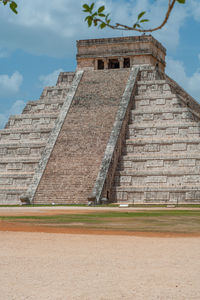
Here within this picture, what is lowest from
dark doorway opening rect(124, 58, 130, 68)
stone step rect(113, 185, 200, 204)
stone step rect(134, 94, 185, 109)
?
stone step rect(113, 185, 200, 204)

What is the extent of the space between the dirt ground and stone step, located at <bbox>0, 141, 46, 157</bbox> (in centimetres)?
1886

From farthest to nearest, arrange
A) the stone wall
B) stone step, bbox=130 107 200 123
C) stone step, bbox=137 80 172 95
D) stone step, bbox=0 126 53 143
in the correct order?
stone step, bbox=137 80 172 95 < stone step, bbox=0 126 53 143 < stone step, bbox=130 107 200 123 < the stone wall

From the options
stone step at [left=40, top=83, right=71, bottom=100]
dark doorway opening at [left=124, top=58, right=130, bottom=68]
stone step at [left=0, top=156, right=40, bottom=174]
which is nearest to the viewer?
stone step at [left=0, top=156, right=40, bottom=174]

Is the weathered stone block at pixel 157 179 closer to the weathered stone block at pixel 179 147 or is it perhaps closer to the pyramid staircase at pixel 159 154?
the pyramid staircase at pixel 159 154

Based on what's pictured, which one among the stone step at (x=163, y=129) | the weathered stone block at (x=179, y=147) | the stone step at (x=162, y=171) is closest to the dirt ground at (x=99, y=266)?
the stone step at (x=162, y=171)

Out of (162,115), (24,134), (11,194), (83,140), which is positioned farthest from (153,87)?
(11,194)

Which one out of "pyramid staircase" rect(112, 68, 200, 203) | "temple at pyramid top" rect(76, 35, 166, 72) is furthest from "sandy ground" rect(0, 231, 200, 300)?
"temple at pyramid top" rect(76, 35, 166, 72)

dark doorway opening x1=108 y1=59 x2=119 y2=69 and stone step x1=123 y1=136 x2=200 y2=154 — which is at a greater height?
dark doorway opening x1=108 y1=59 x2=119 y2=69

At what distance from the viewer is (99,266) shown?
7043 millimetres

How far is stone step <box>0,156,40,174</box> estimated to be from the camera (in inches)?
1136

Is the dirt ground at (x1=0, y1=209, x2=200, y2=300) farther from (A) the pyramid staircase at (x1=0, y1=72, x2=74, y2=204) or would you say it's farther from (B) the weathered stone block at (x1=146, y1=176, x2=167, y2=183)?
(A) the pyramid staircase at (x1=0, y1=72, x2=74, y2=204)

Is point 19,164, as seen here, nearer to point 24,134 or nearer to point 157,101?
point 24,134

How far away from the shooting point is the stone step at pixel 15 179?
28109mm

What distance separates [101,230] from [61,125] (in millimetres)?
18386
